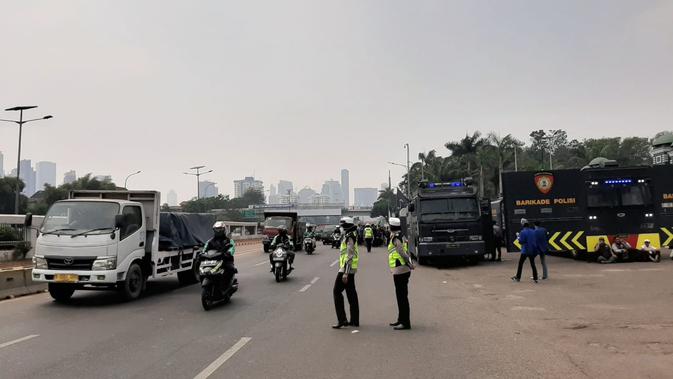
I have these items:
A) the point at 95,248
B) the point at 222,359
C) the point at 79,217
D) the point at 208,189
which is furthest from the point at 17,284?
the point at 208,189

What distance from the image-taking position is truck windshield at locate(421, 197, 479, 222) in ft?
64.2

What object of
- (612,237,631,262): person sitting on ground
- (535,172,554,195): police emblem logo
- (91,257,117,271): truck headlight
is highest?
(535,172,554,195): police emblem logo

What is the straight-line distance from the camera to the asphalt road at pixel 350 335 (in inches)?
245

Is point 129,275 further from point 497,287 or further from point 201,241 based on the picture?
point 497,287

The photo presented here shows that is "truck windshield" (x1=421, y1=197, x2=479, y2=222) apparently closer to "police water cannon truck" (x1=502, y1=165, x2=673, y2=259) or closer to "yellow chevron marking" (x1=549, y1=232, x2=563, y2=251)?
"police water cannon truck" (x1=502, y1=165, x2=673, y2=259)

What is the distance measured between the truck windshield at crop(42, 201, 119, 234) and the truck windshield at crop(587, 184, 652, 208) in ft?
52.7

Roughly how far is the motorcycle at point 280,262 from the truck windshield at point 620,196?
11.3 m

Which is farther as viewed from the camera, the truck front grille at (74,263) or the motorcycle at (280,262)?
the motorcycle at (280,262)

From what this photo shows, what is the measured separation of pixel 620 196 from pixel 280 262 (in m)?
12.5

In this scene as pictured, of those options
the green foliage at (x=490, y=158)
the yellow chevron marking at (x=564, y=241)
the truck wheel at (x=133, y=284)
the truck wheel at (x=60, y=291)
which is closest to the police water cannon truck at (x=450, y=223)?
the yellow chevron marking at (x=564, y=241)

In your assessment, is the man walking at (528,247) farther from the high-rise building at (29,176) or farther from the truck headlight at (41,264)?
the high-rise building at (29,176)

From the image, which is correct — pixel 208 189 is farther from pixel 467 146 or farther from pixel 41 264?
pixel 41 264

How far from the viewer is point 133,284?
1171 cm

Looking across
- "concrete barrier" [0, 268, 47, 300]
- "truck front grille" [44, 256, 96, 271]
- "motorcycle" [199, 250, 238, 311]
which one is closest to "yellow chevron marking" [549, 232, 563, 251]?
"motorcycle" [199, 250, 238, 311]
